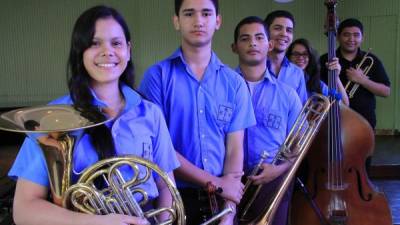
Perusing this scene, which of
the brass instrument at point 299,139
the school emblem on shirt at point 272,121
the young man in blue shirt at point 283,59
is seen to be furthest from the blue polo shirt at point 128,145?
the young man in blue shirt at point 283,59

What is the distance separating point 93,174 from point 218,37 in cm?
576

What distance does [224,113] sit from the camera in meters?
1.69

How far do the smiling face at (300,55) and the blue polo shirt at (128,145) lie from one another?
62.7 inches

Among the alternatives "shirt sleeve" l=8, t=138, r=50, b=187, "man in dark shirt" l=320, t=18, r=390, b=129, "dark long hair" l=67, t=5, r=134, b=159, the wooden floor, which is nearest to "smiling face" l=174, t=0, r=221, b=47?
"dark long hair" l=67, t=5, r=134, b=159

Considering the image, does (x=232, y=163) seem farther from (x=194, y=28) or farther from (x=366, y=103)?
(x=366, y=103)

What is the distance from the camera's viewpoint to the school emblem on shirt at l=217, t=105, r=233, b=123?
1684mm

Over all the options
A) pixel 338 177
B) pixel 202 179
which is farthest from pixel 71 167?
pixel 338 177

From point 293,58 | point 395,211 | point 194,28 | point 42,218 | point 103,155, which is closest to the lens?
point 42,218

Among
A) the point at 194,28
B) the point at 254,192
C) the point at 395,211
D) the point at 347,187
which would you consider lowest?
the point at 395,211

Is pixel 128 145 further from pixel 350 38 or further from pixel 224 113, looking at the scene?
pixel 350 38

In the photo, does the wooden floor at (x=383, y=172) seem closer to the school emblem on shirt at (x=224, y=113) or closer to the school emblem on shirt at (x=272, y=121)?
the school emblem on shirt at (x=272, y=121)

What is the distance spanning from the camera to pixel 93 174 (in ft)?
3.59

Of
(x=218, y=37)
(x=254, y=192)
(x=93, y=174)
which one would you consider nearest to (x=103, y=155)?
(x=93, y=174)

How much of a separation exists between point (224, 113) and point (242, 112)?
0.27 feet
